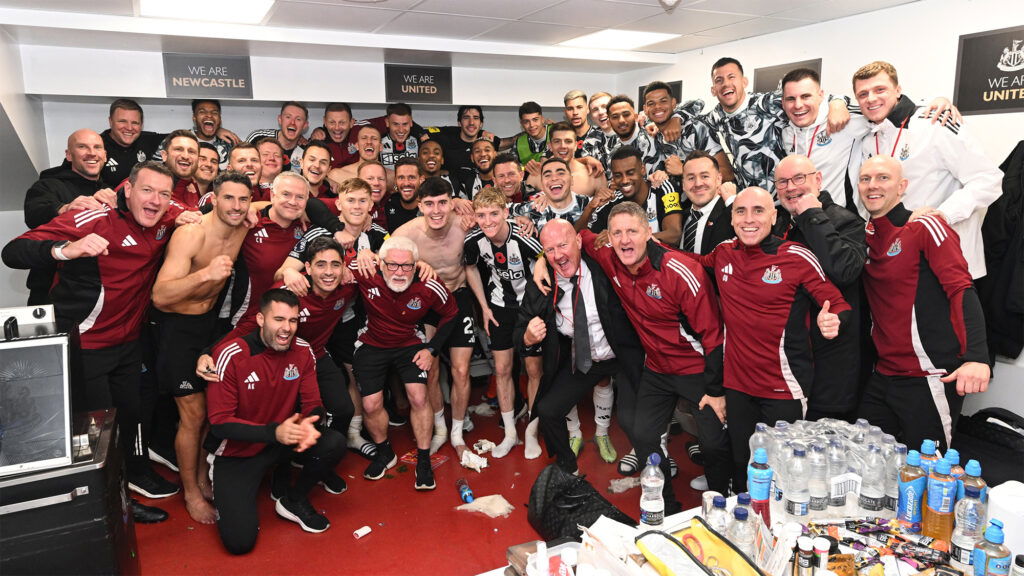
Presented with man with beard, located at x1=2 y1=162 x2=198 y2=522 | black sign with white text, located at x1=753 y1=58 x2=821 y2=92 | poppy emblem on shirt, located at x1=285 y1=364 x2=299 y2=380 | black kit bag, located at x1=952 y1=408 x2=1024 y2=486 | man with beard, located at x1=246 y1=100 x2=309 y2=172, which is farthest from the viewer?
black sign with white text, located at x1=753 y1=58 x2=821 y2=92

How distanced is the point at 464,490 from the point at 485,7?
10.7 ft

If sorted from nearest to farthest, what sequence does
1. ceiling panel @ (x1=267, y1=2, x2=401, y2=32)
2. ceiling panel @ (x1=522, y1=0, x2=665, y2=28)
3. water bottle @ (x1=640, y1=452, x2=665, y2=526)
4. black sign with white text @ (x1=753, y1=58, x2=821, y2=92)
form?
water bottle @ (x1=640, y1=452, x2=665, y2=526), ceiling panel @ (x1=267, y1=2, x2=401, y2=32), ceiling panel @ (x1=522, y1=0, x2=665, y2=28), black sign with white text @ (x1=753, y1=58, x2=821, y2=92)

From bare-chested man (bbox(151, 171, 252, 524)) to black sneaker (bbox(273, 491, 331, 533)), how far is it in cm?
38

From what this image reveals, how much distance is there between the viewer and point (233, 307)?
3.93 metres

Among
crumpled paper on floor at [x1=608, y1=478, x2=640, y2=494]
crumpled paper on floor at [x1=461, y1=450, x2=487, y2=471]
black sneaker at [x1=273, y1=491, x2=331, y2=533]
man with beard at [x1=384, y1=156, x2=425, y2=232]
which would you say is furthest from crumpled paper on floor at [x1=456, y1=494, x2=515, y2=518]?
man with beard at [x1=384, y1=156, x2=425, y2=232]

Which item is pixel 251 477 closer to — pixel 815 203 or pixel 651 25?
pixel 815 203

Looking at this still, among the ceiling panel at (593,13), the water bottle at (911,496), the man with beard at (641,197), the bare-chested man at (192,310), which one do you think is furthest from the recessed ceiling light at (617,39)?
the water bottle at (911,496)

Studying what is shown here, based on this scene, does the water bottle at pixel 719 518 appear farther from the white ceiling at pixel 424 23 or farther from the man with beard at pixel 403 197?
the white ceiling at pixel 424 23

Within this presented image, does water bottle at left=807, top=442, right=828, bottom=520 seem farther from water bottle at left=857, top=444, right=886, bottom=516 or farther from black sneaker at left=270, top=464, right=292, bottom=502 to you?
black sneaker at left=270, top=464, right=292, bottom=502

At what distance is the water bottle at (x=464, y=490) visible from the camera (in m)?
3.72

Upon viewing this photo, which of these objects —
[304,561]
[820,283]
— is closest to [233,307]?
[304,561]

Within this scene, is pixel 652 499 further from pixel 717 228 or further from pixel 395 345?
pixel 395 345

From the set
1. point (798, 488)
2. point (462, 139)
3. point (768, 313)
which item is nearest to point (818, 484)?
point (798, 488)

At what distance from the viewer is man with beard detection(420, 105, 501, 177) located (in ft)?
20.5
